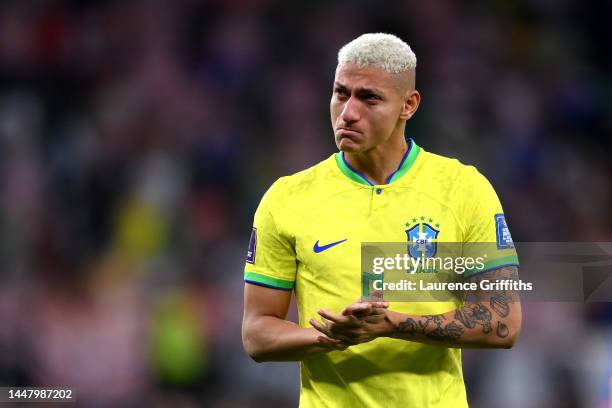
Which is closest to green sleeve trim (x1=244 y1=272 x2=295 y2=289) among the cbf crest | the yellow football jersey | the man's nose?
the yellow football jersey

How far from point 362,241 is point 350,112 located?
0.48 m

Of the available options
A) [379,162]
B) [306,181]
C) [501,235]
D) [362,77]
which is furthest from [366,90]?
[501,235]

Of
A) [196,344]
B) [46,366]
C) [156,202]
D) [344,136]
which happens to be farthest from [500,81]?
[344,136]

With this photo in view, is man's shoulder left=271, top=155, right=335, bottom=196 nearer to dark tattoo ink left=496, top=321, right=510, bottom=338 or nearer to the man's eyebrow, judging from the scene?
the man's eyebrow

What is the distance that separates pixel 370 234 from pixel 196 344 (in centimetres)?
383

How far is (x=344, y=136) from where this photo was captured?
398cm

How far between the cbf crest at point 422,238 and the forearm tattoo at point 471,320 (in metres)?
0.21

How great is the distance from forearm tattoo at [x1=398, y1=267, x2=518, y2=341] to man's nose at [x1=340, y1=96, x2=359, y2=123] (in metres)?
0.75

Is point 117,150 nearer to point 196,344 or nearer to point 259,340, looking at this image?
point 196,344

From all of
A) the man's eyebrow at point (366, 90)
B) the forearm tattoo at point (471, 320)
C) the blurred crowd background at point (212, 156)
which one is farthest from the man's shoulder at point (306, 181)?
the blurred crowd background at point (212, 156)

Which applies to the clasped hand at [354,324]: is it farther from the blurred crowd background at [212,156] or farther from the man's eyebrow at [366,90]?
the blurred crowd background at [212,156]

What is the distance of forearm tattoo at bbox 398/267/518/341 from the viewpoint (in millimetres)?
3719

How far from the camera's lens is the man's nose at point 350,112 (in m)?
3.97

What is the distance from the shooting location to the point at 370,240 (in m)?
3.97
